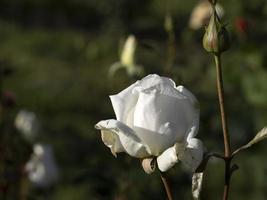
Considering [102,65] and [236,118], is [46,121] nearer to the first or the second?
[102,65]

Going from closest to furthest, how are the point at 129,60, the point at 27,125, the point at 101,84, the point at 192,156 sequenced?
the point at 192,156
the point at 129,60
the point at 27,125
the point at 101,84

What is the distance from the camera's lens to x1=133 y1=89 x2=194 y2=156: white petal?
73 cm

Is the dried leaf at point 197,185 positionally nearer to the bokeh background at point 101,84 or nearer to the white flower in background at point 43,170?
the bokeh background at point 101,84

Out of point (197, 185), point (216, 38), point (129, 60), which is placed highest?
point (216, 38)

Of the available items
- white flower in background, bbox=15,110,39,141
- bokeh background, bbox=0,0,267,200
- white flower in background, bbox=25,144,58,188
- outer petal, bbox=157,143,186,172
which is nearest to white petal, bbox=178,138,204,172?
outer petal, bbox=157,143,186,172

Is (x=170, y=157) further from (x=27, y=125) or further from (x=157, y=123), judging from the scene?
(x=27, y=125)

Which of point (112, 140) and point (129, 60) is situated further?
point (129, 60)

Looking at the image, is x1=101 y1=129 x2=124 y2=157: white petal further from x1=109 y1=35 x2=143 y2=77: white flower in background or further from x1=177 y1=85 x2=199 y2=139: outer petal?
x1=109 y1=35 x2=143 y2=77: white flower in background

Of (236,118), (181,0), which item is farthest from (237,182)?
(181,0)

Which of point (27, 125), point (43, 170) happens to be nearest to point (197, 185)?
point (43, 170)

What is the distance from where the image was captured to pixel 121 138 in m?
0.72

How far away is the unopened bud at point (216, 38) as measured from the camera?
0.72m

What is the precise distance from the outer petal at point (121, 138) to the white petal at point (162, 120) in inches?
0.4

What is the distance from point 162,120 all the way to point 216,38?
0.10m
